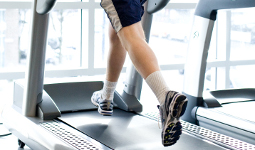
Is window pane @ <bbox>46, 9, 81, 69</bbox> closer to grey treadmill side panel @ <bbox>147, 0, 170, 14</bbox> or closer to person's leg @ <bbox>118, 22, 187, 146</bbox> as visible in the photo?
grey treadmill side panel @ <bbox>147, 0, 170, 14</bbox>

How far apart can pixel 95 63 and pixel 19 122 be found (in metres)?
1.87

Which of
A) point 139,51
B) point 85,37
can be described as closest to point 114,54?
point 139,51

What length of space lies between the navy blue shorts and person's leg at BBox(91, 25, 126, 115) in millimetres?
442

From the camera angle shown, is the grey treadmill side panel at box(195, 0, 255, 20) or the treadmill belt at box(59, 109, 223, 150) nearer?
the treadmill belt at box(59, 109, 223, 150)

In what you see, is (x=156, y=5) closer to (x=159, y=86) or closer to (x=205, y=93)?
(x=159, y=86)

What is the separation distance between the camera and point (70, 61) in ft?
12.7

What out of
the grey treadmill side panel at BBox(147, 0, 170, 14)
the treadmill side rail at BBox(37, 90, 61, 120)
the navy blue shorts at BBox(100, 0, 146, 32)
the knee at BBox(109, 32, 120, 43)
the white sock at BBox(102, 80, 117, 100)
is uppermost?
the grey treadmill side panel at BBox(147, 0, 170, 14)

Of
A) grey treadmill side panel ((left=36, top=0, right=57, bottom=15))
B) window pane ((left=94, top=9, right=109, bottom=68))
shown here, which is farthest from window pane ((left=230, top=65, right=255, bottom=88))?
grey treadmill side panel ((left=36, top=0, right=57, bottom=15))

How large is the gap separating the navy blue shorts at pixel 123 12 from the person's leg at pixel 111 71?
0.44m

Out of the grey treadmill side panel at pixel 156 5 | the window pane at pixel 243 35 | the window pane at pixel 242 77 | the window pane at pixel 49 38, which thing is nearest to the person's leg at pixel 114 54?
the grey treadmill side panel at pixel 156 5

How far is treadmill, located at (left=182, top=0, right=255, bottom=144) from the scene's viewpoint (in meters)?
Result: 2.28

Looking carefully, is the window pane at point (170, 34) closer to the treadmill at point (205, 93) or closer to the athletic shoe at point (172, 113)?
the treadmill at point (205, 93)

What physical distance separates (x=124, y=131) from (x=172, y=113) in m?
0.67

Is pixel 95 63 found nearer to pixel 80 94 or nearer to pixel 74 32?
pixel 74 32
